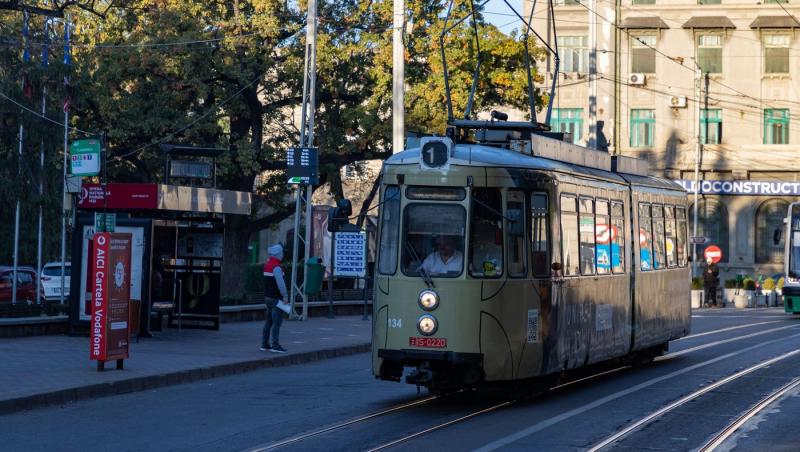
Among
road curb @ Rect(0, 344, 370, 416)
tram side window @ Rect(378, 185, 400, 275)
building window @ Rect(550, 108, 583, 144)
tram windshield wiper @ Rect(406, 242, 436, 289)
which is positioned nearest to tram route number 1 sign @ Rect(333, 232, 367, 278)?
road curb @ Rect(0, 344, 370, 416)

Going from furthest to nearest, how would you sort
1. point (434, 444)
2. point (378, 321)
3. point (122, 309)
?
1. point (122, 309)
2. point (378, 321)
3. point (434, 444)

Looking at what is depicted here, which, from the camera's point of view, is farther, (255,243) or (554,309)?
(255,243)

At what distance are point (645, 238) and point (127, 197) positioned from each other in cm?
955

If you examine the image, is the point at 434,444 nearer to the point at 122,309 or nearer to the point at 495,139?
the point at 495,139

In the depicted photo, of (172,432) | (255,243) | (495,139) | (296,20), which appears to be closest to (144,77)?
(296,20)

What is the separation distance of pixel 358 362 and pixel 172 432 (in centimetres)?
913

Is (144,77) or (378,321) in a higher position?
(144,77)

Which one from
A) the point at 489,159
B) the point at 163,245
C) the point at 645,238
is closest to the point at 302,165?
the point at 163,245

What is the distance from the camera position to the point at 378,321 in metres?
13.9

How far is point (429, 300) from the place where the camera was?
44.2ft

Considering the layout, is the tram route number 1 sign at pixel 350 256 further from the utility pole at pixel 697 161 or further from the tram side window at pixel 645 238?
the utility pole at pixel 697 161

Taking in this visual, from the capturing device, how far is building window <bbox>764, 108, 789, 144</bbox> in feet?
186

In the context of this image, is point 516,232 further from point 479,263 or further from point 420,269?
point 420,269

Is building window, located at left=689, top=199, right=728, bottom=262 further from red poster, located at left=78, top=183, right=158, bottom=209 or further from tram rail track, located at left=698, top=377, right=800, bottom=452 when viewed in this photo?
tram rail track, located at left=698, top=377, right=800, bottom=452
